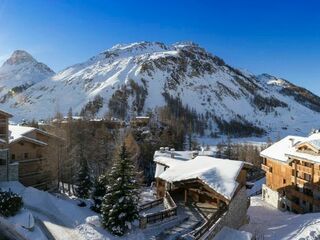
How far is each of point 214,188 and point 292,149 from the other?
73.6ft

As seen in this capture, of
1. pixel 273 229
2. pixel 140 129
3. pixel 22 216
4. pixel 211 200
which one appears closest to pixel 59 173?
pixel 22 216

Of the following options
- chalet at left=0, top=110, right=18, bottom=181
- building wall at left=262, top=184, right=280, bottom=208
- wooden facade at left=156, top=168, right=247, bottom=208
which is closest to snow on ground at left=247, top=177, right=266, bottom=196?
building wall at left=262, top=184, right=280, bottom=208

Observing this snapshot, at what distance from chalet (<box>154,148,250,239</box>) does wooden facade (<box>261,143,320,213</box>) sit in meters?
11.7

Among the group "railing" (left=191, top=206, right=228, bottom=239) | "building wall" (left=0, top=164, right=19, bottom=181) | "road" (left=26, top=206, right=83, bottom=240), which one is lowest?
"road" (left=26, top=206, right=83, bottom=240)

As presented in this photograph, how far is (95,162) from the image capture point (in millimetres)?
65750

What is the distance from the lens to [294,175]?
141 ft

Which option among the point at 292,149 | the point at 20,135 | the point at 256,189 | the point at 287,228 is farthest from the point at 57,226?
the point at 256,189

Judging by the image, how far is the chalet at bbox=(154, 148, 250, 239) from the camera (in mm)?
24750

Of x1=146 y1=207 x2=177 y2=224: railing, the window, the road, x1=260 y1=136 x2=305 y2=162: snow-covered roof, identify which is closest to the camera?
the road

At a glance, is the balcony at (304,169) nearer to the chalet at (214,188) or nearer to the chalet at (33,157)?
the chalet at (214,188)

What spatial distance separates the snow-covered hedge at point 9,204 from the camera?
78.8 feet

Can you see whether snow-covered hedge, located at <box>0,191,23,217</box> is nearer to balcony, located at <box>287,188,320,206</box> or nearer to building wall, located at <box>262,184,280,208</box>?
balcony, located at <box>287,188,320,206</box>

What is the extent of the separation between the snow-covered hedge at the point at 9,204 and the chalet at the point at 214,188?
11254mm

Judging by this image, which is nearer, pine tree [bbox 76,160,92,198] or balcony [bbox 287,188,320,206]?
balcony [bbox 287,188,320,206]
